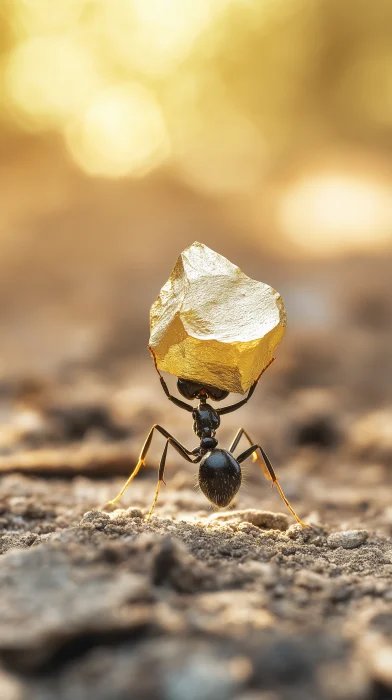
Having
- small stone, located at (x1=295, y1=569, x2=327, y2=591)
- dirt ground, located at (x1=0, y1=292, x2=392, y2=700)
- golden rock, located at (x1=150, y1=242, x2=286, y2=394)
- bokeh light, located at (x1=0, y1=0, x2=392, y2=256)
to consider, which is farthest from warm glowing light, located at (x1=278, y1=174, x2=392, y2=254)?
small stone, located at (x1=295, y1=569, x2=327, y2=591)

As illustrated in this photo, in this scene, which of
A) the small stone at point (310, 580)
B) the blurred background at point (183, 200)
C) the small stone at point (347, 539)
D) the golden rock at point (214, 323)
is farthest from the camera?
the blurred background at point (183, 200)

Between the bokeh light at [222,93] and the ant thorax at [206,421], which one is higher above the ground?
the bokeh light at [222,93]

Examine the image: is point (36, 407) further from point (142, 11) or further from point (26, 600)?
point (142, 11)

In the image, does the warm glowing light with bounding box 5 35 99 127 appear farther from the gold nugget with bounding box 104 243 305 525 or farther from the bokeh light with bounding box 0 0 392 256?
the gold nugget with bounding box 104 243 305 525

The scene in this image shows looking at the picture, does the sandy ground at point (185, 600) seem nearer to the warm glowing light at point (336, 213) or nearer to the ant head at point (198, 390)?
the ant head at point (198, 390)

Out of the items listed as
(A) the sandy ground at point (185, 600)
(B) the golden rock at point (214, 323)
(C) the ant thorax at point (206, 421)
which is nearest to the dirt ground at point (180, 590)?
(A) the sandy ground at point (185, 600)
